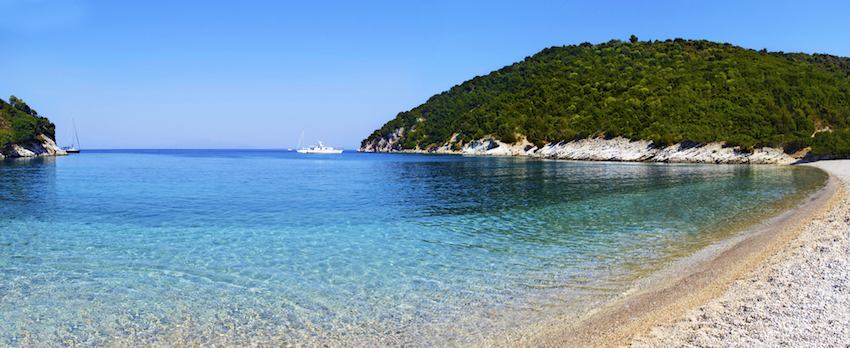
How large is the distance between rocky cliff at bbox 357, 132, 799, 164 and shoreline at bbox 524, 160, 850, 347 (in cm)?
7595

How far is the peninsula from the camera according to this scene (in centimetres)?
9781

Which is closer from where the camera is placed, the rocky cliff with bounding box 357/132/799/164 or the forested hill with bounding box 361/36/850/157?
the rocky cliff with bounding box 357/132/799/164

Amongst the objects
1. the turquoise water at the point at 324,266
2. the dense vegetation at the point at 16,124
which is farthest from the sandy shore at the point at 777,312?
the dense vegetation at the point at 16,124

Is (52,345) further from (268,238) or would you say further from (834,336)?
(834,336)

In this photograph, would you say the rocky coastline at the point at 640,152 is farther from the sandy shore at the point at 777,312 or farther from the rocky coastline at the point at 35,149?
the rocky coastline at the point at 35,149

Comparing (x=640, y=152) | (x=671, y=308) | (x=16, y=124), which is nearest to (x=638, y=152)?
(x=640, y=152)

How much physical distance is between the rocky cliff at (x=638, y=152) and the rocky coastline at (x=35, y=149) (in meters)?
125

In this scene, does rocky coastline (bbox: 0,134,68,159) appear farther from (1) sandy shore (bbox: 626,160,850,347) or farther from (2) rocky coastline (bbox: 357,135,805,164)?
(1) sandy shore (bbox: 626,160,850,347)

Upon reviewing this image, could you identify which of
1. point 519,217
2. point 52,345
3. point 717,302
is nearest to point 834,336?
point 717,302

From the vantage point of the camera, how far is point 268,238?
14.6 m

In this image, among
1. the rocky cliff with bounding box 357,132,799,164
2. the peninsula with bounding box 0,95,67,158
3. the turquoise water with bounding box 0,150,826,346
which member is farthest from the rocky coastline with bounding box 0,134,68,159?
the rocky cliff with bounding box 357,132,799,164

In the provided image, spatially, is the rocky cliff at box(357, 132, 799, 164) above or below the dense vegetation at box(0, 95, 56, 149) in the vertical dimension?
below

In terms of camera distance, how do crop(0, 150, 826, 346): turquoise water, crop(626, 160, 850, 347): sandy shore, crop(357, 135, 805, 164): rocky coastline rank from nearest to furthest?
crop(626, 160, 850, 347): sandy shore < crop(0, 150, 826, 346): turquoise water < crop(357, 135, 805, 164): rocky coastline

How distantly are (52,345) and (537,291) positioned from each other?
28.0ft
